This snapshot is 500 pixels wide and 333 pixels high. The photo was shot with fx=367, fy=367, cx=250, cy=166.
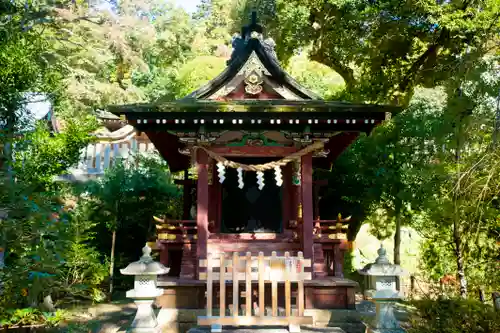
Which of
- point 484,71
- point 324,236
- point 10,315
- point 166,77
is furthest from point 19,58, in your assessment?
point 166,77

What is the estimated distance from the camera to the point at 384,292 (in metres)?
6.20

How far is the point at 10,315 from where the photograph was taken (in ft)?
18.0

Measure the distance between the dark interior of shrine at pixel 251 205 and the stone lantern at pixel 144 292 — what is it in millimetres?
4189

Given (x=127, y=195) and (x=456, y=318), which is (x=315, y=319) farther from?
(x=127, y=195)

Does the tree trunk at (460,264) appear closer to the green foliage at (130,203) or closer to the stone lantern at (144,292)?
the stone lantern at (144,292)

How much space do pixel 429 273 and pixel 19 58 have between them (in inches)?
492

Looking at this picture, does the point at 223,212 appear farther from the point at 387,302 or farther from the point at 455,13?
the point at 455,13

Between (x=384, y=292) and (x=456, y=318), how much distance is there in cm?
147

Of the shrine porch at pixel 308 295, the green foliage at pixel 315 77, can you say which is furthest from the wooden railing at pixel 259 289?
the green foliage at pixel 315 77

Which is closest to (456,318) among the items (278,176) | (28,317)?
(278,176)

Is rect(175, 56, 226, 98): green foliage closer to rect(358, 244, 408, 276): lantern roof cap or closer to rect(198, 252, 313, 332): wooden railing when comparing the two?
rect(198, 252, 313, 332): wooden railing

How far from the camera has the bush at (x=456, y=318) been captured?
5.91m

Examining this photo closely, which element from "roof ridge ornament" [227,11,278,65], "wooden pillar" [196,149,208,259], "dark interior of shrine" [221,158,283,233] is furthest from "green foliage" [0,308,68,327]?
"roof ridge ornament" [227,11,278,65]

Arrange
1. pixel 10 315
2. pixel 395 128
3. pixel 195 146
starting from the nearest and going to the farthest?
pixel 10 315, pixel 195 146, pixel 395 128
